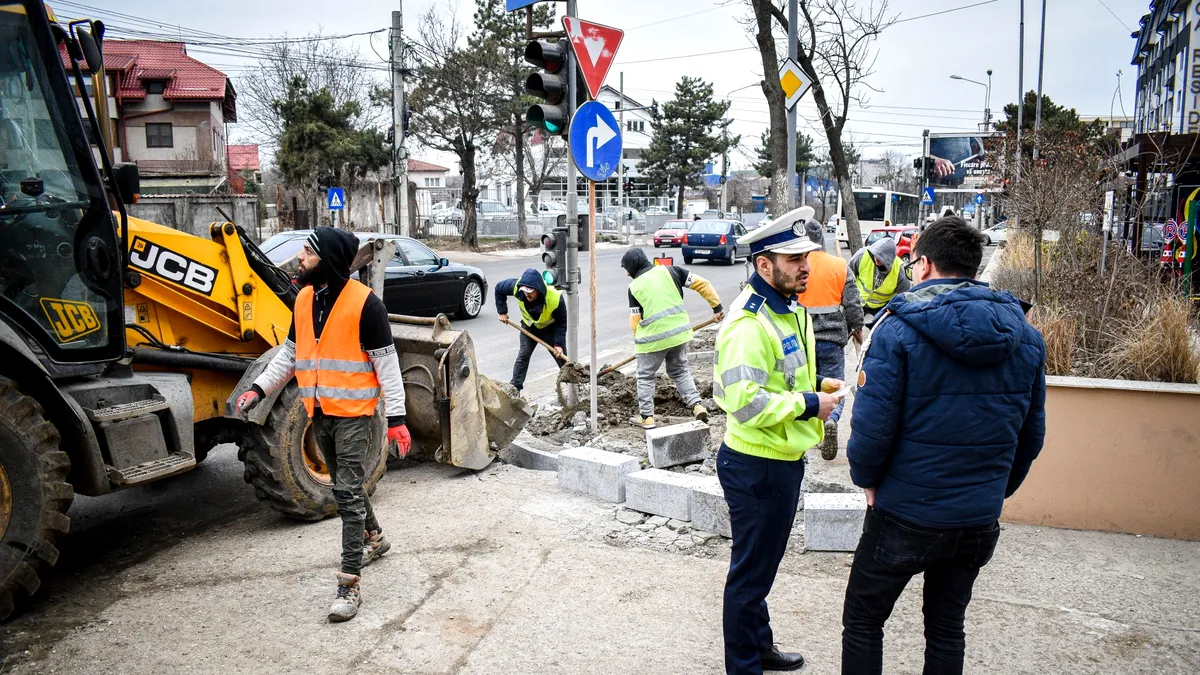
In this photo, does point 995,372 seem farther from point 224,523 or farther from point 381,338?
point 224,523

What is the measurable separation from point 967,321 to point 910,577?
92 centimetres

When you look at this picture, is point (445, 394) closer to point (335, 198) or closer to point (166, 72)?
point (335, 198)

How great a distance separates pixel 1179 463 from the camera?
16.9 ft

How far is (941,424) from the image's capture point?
2.89m

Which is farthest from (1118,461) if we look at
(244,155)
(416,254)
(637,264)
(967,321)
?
(244,155)

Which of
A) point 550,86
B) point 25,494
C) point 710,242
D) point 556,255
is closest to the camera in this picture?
point 25,494

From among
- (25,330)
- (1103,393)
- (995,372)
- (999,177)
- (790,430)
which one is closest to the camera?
(995,372)

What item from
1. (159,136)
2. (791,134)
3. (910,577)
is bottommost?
(910,577)

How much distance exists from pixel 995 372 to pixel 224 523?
4.82 meters

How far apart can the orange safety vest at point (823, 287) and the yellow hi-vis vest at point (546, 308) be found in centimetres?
302

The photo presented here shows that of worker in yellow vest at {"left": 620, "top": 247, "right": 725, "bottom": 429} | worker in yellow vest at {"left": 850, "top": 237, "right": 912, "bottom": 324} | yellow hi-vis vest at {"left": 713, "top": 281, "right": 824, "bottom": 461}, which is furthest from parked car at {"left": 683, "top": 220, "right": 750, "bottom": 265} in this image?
yellow hi-vis vest at {"left": 713, "top": 281, "right": 824, "bottom": 461}

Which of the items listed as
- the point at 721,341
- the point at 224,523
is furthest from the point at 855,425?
the point at 224,523

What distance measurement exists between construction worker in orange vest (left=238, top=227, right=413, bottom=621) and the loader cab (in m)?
1.12

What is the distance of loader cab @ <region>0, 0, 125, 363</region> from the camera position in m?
4.40
